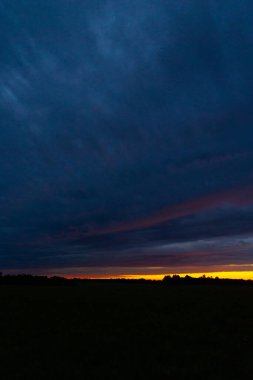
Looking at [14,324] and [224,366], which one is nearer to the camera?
[224,366]

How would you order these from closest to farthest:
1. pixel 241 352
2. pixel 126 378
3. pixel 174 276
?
pixel 126 378 → pixel 241 352 → pixel 174 276

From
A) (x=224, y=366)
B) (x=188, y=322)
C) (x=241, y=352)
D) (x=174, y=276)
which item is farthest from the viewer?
(x=174, y=276)

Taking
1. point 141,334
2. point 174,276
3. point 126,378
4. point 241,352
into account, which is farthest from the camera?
point 174,276

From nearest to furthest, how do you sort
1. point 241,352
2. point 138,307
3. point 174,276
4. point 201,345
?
point 241,352 < point 201,345 < point 138,307 < point 174,276

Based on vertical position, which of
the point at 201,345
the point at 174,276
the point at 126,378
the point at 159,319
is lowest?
the point at 126,378

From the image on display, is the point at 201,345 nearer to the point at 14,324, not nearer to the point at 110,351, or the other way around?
the point at 110,351

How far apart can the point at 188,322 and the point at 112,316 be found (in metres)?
6.12

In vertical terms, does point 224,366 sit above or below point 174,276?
below

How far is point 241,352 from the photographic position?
1850 cm

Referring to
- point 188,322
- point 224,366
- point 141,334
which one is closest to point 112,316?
point 188,322

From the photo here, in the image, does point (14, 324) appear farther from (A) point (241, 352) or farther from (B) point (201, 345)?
(A) point (241, 352)

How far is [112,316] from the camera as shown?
3070cm

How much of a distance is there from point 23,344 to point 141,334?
6.37m

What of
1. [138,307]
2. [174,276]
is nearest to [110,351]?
[138,307]
